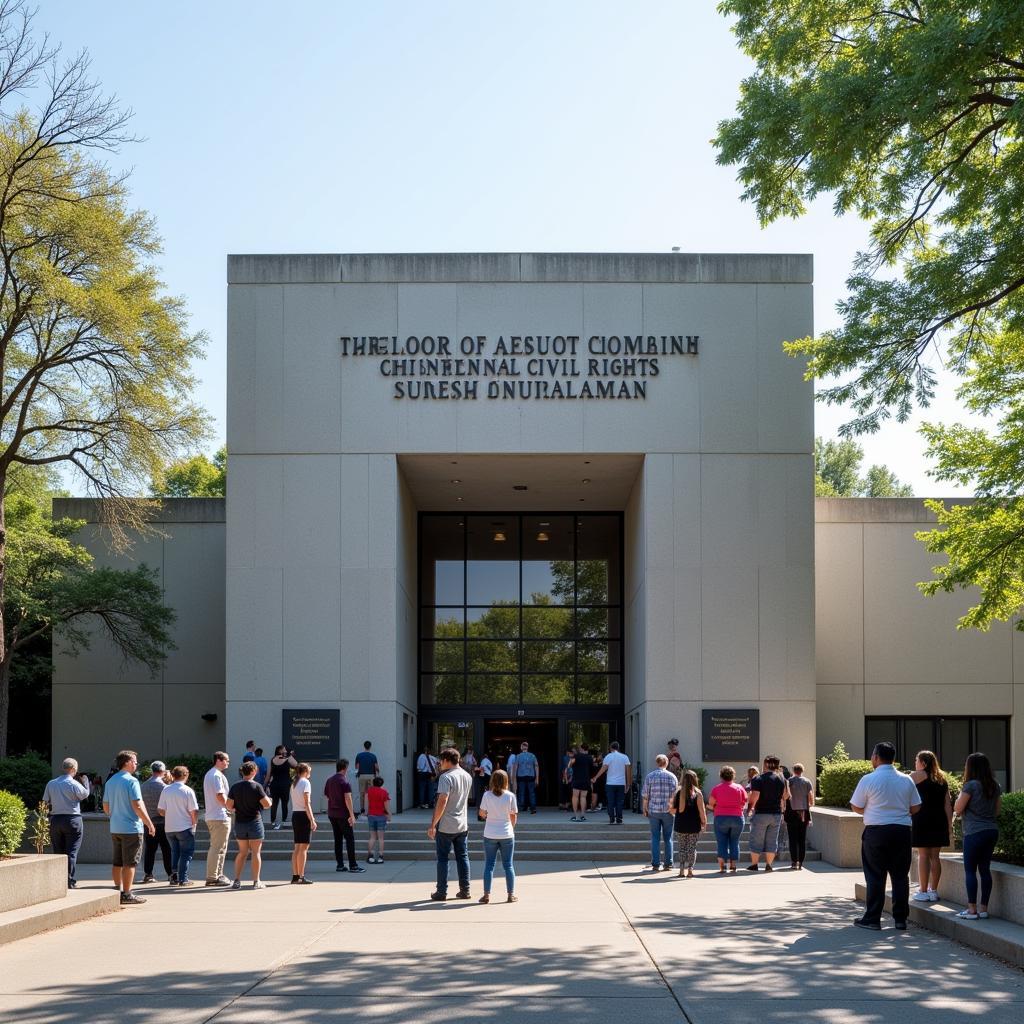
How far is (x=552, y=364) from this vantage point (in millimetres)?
26141

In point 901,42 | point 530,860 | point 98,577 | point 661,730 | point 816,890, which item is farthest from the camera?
point 98,577

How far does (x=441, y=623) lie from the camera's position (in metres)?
32.4

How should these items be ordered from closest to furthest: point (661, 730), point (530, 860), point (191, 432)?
point (530, 860)
point (661, 730)
point (191, 432)

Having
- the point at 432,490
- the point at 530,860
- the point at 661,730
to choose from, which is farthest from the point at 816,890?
the point at 432,490

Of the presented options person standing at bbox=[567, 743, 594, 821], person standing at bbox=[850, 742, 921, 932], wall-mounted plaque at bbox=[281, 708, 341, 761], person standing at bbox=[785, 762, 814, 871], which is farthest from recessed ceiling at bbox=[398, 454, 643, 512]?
person standing at bbox=[850, 742, 921, 932]

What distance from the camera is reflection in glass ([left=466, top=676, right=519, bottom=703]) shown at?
31.7 meters

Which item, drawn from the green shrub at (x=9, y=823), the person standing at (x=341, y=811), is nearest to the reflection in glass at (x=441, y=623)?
the person standing at (x=341, y=811)

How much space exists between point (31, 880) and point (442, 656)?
1942 centimetres

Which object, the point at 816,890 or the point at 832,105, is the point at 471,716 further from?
the point at 832,105

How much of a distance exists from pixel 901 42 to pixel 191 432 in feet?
56.7

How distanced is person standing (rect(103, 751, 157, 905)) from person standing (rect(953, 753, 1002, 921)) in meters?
9.05

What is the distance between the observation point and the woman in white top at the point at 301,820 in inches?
672

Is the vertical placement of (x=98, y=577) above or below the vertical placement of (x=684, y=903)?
above

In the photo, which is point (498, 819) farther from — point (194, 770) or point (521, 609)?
point (521, 609)
